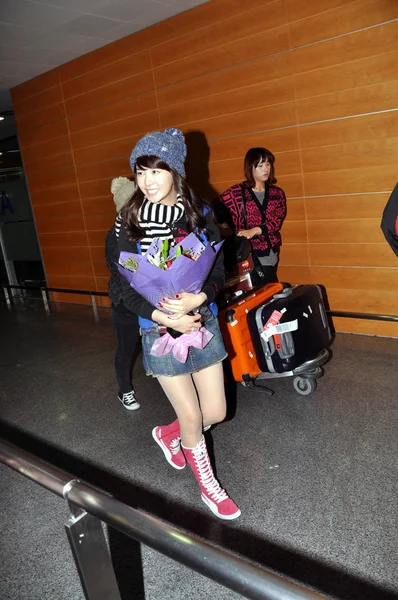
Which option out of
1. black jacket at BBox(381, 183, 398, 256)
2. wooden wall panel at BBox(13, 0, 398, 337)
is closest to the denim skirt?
black jacket at BBox(381, 183, 398, 256)

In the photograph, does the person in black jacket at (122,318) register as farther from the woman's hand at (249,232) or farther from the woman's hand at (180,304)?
the woman's hand at (249,232)

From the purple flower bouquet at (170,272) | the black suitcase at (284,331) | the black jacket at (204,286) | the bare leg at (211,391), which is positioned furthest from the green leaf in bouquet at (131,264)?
the black suitcase at (284,331)

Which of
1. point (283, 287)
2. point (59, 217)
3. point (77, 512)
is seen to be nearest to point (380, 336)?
point (283, 287)

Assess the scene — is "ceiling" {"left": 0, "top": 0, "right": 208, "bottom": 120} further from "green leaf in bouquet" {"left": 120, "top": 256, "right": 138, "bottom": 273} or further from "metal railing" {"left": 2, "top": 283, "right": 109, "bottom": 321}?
"green leaf in bouquet" {"left": 120, "top": 256, "right": 138, "bottom": 273}

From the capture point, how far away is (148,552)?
1847 mm

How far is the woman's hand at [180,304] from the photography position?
172cm

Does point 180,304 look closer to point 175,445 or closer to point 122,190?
point 175,445

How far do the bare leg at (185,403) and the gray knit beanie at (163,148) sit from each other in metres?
0.79

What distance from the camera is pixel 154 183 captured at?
1747mm

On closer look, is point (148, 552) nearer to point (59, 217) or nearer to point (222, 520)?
point (222, 520)

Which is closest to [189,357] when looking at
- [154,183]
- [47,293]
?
[154,183]

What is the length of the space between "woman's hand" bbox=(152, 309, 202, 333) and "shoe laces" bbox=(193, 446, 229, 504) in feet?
1.78

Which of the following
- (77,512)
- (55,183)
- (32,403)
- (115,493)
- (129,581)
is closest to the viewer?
(77,512)

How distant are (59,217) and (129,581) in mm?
5706
